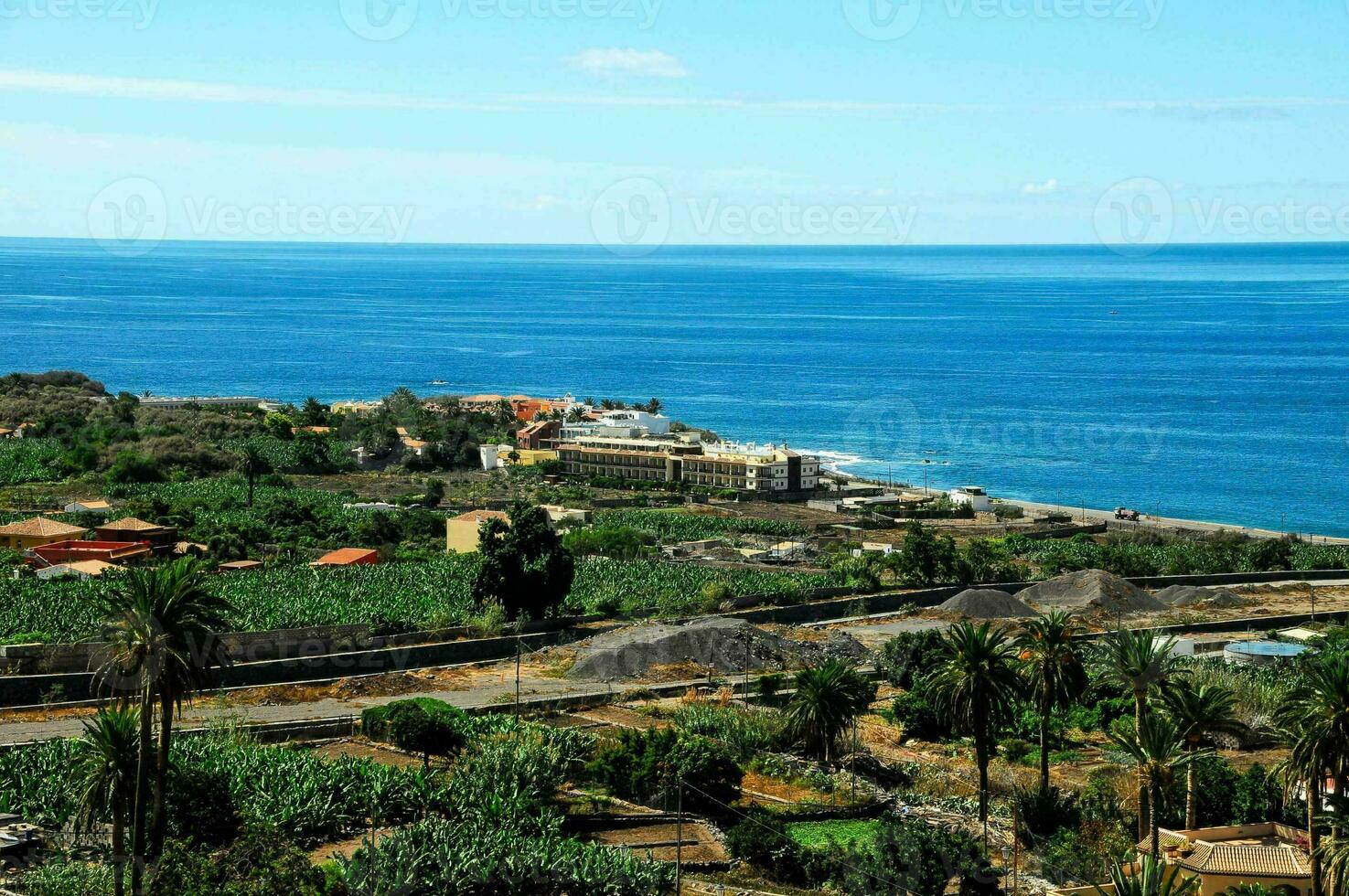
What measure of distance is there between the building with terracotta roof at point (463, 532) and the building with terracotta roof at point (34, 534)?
13.0 m

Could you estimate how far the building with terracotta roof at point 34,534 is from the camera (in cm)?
5259

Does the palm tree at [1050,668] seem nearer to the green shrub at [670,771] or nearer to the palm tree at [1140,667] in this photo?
the palm tree at [1140,667]

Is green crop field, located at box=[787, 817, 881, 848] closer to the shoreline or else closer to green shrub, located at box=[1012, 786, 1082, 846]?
green shrub, located at box=[1012, 786, 1082, 846]

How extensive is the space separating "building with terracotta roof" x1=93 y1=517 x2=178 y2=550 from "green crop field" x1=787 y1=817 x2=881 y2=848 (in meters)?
33.3

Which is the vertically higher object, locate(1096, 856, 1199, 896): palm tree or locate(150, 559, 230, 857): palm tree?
locate(150, 559, 230, 857): palm tree

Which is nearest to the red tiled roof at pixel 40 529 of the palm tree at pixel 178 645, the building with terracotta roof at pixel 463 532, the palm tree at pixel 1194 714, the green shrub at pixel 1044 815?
the building with terracotta roof at pixel 463 532

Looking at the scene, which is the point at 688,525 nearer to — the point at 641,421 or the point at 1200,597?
the point at 1200,597

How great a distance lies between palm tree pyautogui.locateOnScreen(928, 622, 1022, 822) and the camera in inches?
1003

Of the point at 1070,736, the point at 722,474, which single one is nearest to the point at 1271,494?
the point at 722,474

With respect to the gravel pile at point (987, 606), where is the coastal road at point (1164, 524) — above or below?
below

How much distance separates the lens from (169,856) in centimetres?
1989

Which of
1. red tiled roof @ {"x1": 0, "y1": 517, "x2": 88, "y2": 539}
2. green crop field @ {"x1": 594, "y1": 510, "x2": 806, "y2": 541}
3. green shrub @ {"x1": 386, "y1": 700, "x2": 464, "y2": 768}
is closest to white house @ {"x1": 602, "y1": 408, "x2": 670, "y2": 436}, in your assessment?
green crop field @ {"x1": 594, "y1": 510, "x2": 806, "y2": 541}

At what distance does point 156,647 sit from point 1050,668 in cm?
1482

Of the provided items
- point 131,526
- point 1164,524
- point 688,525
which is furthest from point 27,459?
point 1164,524
